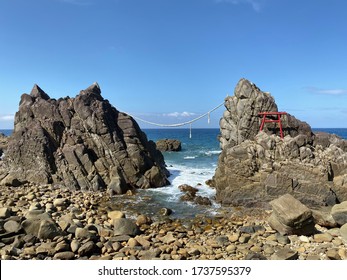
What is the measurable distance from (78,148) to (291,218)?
2179cm

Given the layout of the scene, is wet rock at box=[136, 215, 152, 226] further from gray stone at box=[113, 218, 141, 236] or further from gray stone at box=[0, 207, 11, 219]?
gray stone at box=[0, 207, 11, 219]

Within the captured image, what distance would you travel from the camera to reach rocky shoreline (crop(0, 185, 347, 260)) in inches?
522

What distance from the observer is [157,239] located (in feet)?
52.2

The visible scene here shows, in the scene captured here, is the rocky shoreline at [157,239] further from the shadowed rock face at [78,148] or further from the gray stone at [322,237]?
the shadowed rock face at [78,148]

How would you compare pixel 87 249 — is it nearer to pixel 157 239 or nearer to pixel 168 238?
pixel 157 239

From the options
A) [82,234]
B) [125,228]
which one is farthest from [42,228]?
[125,228]

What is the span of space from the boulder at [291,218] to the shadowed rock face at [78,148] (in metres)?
15.4

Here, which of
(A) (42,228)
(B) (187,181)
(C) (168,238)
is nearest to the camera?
(A) (42,228)

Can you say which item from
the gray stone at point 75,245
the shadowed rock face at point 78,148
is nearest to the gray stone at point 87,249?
the gray stone at point 75,245

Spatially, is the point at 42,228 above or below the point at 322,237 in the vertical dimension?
above

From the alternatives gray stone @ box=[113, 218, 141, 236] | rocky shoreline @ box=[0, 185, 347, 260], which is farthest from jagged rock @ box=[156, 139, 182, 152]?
gray stone @ box=[113, 218, 141, 236]

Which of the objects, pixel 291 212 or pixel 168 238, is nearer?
pixel 291 212

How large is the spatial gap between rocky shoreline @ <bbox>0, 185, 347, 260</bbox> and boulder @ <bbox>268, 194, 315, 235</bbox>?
413mm
